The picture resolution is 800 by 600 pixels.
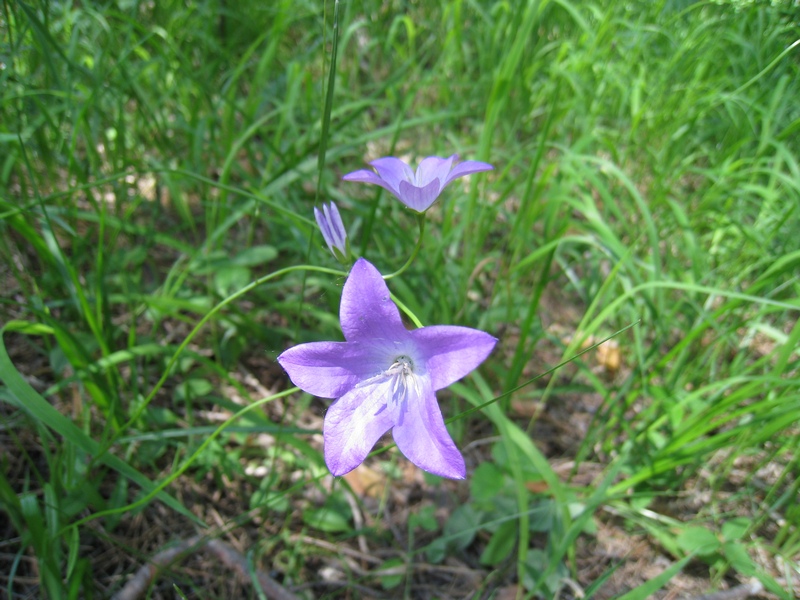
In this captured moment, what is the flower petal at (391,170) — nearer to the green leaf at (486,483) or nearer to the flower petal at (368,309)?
the flower petal at (368,309)

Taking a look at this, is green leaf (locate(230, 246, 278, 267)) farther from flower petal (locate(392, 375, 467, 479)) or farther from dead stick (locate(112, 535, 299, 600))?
flower petal (locate(392, 375, 467, 479))

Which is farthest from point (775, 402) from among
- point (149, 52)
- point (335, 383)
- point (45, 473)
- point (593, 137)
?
point (149, 52)

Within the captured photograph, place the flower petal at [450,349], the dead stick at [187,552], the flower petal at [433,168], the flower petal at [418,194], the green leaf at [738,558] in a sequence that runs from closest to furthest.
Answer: the flower petal at [450,349] < the flower petal at [418,194] < the flower petal at [433,168] < the dead stick at [187,552] < the green leaf at [738,558]

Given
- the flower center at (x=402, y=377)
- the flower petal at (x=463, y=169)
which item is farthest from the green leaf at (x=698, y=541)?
the flower petal at (x=463, y=169)

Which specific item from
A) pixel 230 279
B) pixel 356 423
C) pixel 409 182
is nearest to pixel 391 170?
pixel 409 182

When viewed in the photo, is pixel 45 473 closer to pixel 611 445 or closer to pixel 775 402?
pixel 611 445

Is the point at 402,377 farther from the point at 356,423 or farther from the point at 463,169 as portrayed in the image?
the point at 463,169
